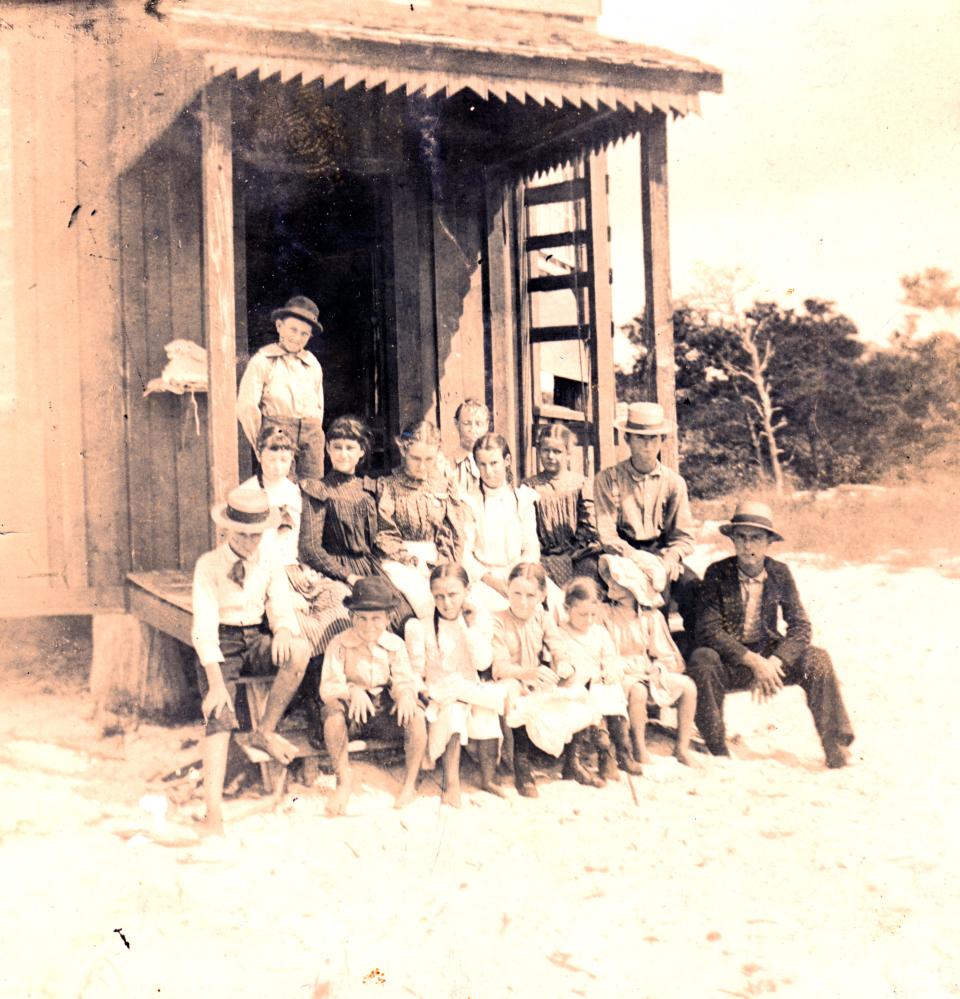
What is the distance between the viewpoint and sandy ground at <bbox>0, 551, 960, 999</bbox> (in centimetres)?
434

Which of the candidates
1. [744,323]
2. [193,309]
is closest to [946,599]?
[193,309]

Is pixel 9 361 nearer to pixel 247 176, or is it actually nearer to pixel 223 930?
pixel 247 176

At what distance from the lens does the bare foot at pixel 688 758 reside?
626 cm

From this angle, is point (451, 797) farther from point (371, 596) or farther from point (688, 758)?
point (688, 758)

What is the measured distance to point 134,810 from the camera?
19.1 ft

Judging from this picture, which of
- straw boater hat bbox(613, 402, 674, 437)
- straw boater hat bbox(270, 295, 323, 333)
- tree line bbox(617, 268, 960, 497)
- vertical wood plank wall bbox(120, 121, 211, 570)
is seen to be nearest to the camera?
straw boater hat bbox(613, 402, 674, 437)

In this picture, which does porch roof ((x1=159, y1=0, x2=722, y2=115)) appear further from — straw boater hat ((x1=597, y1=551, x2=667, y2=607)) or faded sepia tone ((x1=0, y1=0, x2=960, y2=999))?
straw boater hat ((x1=597, y1=551, x2=667, y2=607))

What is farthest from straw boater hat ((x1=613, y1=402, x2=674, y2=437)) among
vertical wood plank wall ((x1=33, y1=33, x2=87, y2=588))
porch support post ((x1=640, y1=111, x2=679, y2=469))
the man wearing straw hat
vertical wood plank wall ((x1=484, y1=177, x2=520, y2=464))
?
vertical wood plank wall ((x1=33, y1=33, x2=87, y2=588))

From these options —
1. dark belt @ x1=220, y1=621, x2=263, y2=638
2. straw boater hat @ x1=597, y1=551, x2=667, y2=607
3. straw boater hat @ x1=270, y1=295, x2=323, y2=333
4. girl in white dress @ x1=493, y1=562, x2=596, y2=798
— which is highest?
straw boater hat @ x1=270, y1=295, x2=323, y2=333

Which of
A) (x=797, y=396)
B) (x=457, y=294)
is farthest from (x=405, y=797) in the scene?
(x=797, y=396)

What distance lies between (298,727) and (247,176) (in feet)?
14.7

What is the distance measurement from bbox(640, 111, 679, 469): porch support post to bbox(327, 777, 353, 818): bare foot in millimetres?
2855

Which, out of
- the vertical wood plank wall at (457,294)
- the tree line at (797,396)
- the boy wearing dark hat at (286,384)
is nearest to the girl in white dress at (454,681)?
the boy wearing dark hat at (286,384)

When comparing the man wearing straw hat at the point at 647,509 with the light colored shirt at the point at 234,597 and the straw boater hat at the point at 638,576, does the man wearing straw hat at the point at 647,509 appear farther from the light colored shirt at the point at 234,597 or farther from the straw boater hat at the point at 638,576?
the light colored shirt at the point at 234,597
